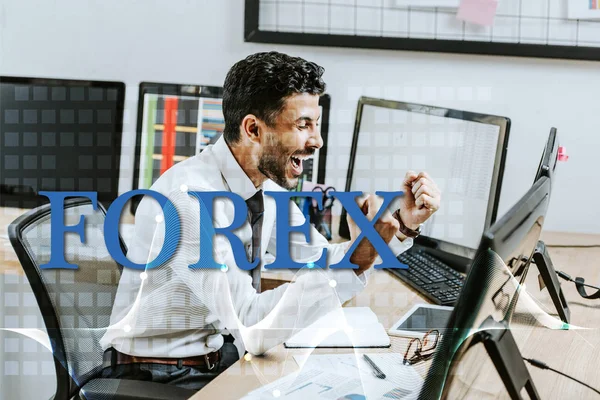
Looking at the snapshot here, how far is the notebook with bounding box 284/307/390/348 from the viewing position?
1233 mm

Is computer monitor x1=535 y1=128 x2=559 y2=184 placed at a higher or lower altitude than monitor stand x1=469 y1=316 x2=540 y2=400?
higher

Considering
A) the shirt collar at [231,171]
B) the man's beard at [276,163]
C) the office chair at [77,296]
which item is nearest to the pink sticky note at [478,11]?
the man's beard at [276,163]

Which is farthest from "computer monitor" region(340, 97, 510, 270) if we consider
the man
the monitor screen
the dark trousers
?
the dark trousers

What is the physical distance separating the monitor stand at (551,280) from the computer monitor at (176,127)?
1.46ft

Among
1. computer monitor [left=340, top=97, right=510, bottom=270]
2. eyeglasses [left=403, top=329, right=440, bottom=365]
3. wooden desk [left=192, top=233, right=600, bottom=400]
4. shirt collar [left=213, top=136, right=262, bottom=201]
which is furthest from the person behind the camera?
computer monitor [left=340, top=97, right=510, bottom=270]

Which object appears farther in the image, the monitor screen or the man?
the monitor screen

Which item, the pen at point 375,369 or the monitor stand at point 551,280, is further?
the monitor stand at point 551,280

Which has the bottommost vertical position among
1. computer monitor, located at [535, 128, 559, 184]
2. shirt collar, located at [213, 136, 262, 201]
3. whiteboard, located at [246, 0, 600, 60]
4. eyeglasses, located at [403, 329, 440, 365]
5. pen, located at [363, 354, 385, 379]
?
pen, located at [363, 354, 385, 379]

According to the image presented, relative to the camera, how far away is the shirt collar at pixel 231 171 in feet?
4.17

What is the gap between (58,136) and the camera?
133 centimetres

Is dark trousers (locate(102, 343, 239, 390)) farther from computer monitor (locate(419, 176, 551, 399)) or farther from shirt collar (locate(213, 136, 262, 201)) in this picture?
computer monitor (locate(419, 176, 551, 399))

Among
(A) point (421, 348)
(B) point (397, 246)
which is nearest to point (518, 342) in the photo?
(A) point (421, 348)

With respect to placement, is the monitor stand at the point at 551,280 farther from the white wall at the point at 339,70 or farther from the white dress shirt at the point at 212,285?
the white dress shirt at the point at 212,285

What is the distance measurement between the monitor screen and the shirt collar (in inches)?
8.4
